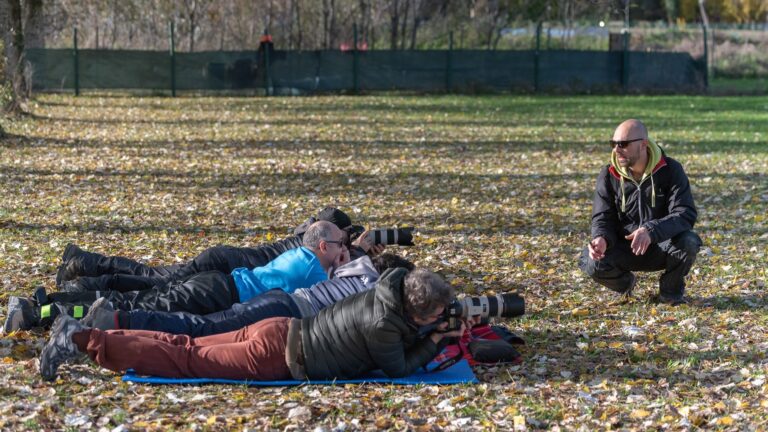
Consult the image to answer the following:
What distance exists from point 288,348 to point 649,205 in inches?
125

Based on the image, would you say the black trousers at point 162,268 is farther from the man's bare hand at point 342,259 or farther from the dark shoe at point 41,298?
the man's bare hand at point 342,259

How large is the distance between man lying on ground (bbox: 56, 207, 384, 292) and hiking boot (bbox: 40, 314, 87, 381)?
59.3 inches

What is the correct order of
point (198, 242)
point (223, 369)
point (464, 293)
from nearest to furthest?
point (223, 369)
point (464, 293)
point (198, 242)

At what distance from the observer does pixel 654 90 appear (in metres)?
36.2

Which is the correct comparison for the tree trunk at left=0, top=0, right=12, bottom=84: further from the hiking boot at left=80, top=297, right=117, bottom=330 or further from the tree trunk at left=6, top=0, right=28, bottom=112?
the hiking boot at left=80, top=297, right=117, bottom=330

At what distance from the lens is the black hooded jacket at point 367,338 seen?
5816 millimetres

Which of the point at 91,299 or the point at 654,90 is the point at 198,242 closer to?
the point at 91,299

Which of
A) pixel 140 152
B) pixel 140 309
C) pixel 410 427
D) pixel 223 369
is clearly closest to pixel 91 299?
pixel 140 309

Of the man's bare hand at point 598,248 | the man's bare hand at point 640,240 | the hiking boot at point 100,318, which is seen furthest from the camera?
the man's bare hand at point 598,248

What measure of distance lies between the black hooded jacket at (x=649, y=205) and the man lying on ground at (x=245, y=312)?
2.05 m

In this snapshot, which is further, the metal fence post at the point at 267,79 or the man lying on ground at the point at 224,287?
the metal fence post at the point at 267,79

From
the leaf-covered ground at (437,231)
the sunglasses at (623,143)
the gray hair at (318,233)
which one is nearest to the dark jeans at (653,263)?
the leaf-covered ground at (437,231)

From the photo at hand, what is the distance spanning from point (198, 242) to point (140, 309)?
3.91 m

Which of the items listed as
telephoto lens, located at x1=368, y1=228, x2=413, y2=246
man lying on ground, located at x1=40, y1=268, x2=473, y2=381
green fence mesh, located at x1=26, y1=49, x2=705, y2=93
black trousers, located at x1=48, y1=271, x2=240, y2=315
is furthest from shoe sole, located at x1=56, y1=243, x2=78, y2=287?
green fence mesh, located at x1=26, y1=49, x2=705, y2=93
